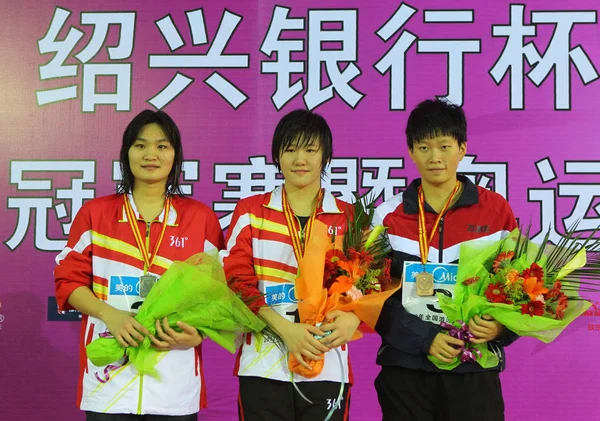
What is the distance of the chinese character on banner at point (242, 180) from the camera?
3498 millimetres

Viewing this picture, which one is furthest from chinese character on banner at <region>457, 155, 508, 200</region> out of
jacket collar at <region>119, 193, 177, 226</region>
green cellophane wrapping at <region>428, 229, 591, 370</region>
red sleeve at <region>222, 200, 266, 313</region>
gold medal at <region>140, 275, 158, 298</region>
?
gold medal at <region>140, 275, 158, 298</region>

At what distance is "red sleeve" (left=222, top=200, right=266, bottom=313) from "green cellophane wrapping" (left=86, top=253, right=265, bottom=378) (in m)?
0.06

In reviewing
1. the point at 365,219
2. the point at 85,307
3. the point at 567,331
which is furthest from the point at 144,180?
the point at 567,331

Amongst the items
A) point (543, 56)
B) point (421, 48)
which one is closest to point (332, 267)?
point (421, 48)

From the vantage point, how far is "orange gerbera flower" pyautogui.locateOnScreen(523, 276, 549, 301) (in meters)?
2.01

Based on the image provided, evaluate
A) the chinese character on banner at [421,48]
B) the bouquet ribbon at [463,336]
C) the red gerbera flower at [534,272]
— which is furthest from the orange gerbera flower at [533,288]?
the chinese character on banner at [421,48]

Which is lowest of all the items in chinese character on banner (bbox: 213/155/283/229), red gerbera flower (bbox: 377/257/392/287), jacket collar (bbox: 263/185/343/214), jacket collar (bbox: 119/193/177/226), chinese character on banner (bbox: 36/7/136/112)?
red gerbera flower (bbox: 377/257/392/287)

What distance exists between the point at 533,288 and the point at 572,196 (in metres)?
1.59

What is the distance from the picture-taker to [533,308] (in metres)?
2.02

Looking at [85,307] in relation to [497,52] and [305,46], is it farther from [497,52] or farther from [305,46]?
[497,52]

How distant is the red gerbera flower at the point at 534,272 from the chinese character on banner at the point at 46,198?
2289 mm

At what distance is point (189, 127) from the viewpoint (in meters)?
3.55

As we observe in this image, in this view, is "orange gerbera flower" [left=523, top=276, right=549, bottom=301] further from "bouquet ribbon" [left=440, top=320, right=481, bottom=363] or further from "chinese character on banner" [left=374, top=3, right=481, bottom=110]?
"chinese character on banner" [left=374, top=3, right=481, bottom=110]

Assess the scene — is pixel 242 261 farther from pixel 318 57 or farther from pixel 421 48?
pixel 421 48
